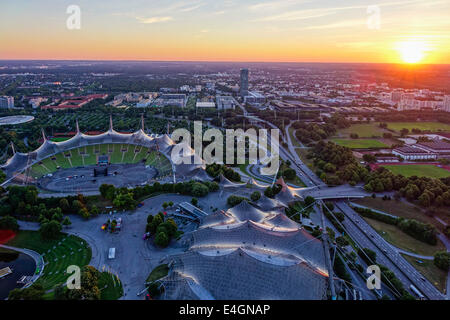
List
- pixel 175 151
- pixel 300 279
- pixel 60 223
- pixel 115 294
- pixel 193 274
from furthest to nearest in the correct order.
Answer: pixel 175 151
pixel 60 223
pixel 115 294
pixel 193 274
pixel 300 279

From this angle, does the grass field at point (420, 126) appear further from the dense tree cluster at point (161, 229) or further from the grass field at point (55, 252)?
the grass field at point (55, 252)

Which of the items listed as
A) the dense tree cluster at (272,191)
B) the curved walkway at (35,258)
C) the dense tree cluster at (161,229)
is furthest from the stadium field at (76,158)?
the dense tree cluster at (272,191)

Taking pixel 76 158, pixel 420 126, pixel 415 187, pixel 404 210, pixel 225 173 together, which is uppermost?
pixel 420 126

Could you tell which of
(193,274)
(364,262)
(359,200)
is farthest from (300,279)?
(359,200)

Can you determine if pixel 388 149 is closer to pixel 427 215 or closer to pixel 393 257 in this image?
pixel 427 215

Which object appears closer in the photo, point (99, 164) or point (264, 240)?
point (264, 240)

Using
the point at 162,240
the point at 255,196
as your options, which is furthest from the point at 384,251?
the point at 162,240

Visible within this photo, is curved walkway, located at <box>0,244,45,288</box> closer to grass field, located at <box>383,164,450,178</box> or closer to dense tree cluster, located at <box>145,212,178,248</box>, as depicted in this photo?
dense tree cluster, located at <box>145,212,178,248</box>

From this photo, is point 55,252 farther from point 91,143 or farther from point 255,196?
point 91,143
